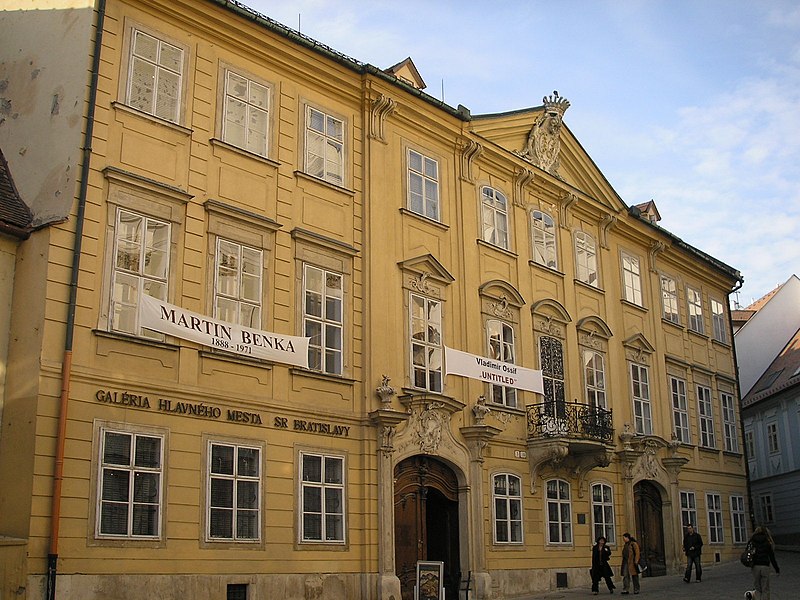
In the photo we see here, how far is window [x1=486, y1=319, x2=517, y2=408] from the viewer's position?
23.8 metres

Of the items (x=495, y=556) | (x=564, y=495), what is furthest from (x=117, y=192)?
(x=564, y=495)

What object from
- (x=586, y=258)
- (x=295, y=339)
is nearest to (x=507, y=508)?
(x=295, y=339)

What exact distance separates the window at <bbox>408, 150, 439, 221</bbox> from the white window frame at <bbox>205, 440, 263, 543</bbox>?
766 cm

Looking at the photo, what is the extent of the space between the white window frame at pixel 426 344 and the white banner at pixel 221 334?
3358 millimetres

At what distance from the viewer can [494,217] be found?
25.3m

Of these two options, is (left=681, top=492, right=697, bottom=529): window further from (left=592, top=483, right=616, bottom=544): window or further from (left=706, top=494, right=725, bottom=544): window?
(left=592, top=483, right=616, bottom=544): window

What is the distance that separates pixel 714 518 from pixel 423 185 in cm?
1596

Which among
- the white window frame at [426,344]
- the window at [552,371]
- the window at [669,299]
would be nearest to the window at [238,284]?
the white window frame at [426,344]

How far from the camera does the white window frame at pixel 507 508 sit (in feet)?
74.9

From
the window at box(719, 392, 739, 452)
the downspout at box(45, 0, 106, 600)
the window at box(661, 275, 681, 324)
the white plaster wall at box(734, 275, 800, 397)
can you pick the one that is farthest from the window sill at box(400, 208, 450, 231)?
the white plaster wall at box(734, 275, 800, 397)

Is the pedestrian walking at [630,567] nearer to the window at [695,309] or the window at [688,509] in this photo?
the window at [688,509]

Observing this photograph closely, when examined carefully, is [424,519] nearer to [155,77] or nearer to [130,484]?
[130,484]

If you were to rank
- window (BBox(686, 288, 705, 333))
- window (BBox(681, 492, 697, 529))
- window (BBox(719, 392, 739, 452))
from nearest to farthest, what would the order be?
window (BBox(681, 492, 697, 529)) < window (BBox(686, 288, 705, 333)) < window (BBox(719, 392, 739, 452))

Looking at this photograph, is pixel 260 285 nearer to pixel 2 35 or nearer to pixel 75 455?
pixel 75 455
